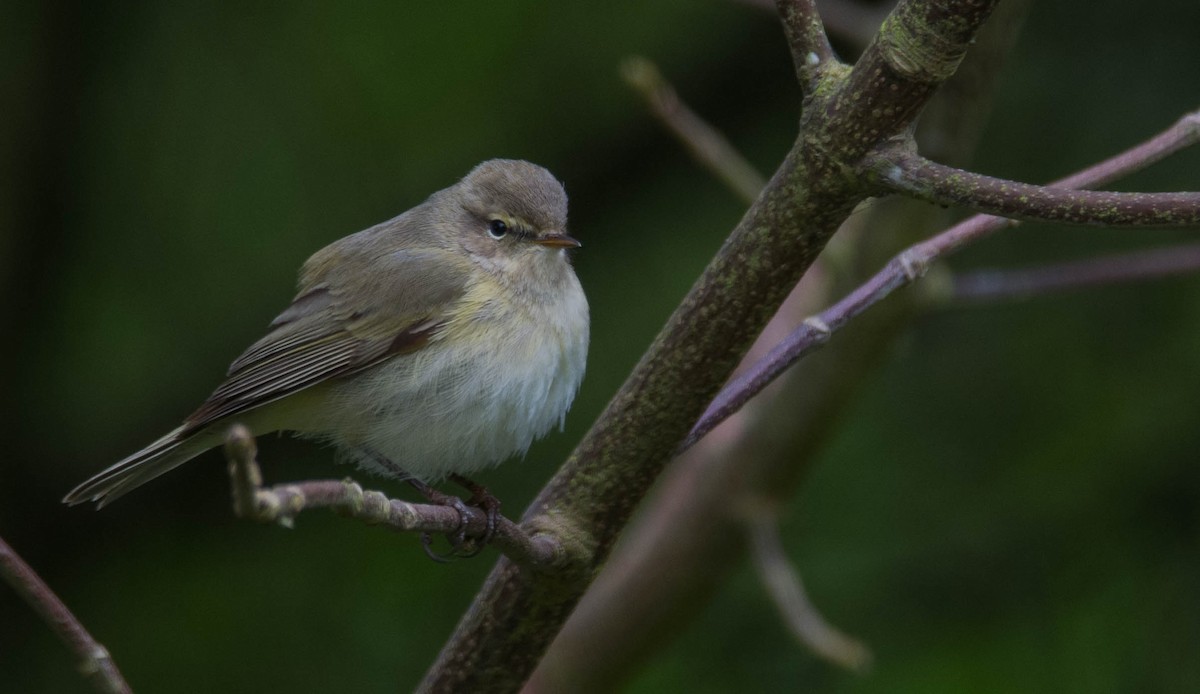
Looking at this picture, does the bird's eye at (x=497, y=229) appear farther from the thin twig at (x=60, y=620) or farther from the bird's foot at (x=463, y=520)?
the thin twig at (x=60, y=620)

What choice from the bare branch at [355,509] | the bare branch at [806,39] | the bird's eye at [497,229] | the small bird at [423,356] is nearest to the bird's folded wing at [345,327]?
the small bird at [423,356]

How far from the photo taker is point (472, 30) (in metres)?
4.85

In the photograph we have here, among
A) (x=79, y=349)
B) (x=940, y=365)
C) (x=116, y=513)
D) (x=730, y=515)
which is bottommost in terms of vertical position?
(x=116, y=513)

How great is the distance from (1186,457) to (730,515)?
1539 millimetres

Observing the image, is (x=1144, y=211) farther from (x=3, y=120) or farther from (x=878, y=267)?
(x=3, y=120)

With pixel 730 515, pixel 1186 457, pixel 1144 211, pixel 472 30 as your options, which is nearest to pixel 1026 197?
pixel 1144 211

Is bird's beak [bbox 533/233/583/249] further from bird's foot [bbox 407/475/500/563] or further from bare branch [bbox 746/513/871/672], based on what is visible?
bare branch [bbox 746/513/871/672]

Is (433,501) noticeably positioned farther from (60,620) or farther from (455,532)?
(60,620)

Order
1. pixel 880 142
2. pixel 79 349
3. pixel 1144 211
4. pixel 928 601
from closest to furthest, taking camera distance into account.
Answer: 1. pixel 1144 211
2. pixel 880 142
3. pixel 928 601
4. pixel 79 349

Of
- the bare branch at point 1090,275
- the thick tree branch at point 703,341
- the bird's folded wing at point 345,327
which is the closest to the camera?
the thick tree branch at point 703,341

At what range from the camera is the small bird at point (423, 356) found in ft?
9.79

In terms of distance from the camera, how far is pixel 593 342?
4.57 metres

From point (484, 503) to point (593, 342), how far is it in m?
1.95

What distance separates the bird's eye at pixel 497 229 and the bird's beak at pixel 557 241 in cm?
12
